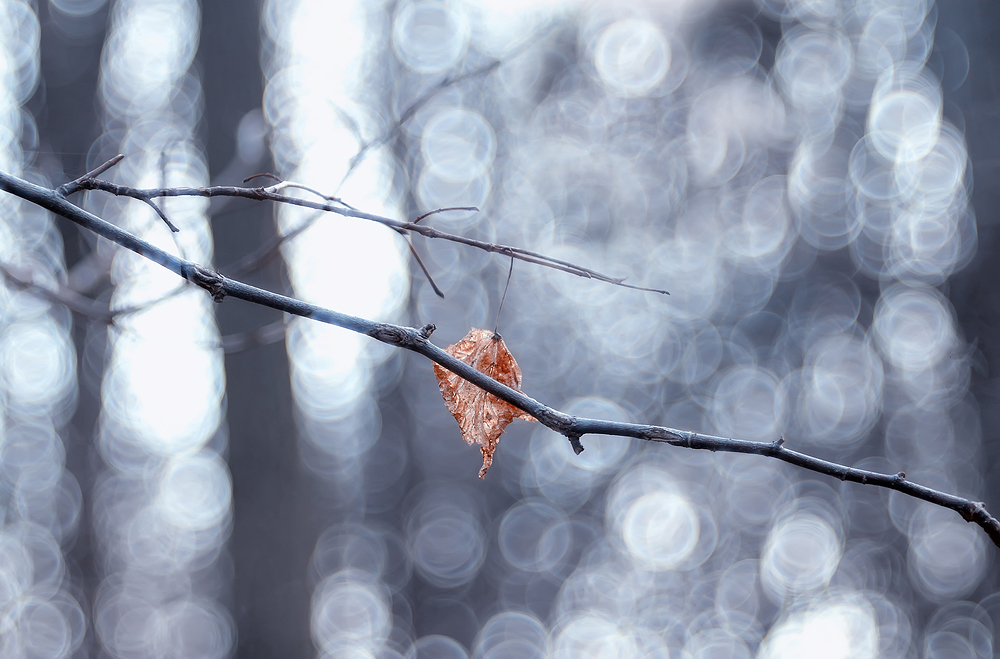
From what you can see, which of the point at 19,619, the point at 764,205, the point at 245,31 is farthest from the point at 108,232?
the point at 764,205

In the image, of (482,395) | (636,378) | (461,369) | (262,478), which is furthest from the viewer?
(636,378)

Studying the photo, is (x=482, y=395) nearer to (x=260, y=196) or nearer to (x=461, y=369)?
(x=461, y=369)

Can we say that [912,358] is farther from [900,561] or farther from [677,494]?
[677,494]

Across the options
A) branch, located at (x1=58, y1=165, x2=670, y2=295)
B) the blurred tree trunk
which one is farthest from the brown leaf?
the blurred tree trunk

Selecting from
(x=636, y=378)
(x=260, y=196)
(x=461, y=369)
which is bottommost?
(x=461, y=369)

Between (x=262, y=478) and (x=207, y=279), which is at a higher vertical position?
(x=262, y=478)

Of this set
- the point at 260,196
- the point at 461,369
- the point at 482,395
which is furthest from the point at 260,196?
the point at 482,395

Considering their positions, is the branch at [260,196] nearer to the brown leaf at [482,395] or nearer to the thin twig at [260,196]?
the thin twig at [260,196]
